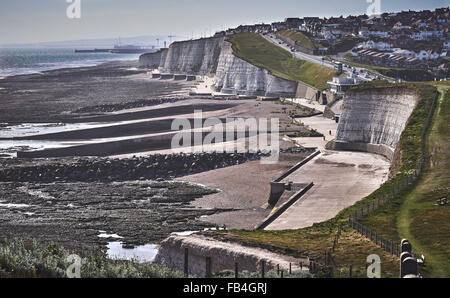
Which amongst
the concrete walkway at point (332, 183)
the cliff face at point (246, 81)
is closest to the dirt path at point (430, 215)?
the concrete walkway at point (332, 183)

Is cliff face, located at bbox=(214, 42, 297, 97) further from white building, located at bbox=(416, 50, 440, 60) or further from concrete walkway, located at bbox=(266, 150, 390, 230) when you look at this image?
concrete walkway, located at bbox=(266, 150, 390, 230)

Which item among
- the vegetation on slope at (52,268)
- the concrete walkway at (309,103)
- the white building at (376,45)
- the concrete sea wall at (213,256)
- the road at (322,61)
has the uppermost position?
the white building at (376,45)

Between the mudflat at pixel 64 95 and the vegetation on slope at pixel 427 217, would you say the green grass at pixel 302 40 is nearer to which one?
the mudflat at pixel 64 95

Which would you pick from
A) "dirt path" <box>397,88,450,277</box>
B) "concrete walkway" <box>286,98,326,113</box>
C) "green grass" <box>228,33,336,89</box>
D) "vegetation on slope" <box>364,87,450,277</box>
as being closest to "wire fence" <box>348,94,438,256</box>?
"vegetation on slope" <box>364,87,450,277</box>

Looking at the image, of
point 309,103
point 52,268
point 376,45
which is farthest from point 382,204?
point 376,45
